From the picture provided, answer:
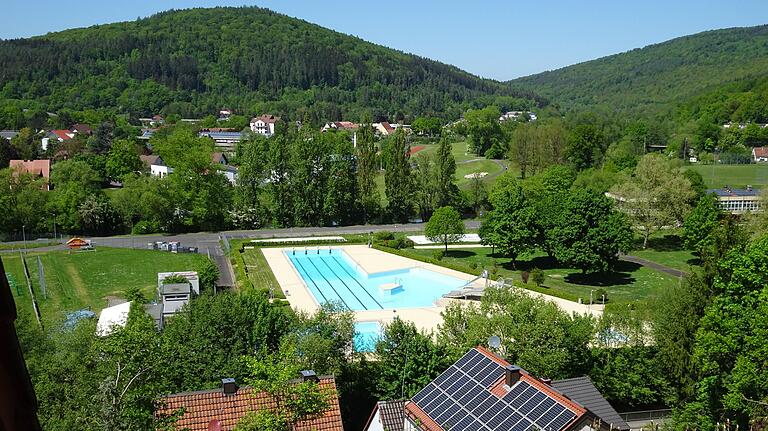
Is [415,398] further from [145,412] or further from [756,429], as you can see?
[756,429]

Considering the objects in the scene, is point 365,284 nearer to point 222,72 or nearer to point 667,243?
point 667,243

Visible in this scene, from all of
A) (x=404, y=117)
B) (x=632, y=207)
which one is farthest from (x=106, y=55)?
(x=632, y=207)

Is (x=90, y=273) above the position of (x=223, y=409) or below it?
below

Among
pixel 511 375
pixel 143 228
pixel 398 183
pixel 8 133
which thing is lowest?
pixel 143 228

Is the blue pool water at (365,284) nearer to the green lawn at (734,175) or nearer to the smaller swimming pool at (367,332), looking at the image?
the smaller swimming pool at (367,332)

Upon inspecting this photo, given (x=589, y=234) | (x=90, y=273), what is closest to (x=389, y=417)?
(x=589, y=234)

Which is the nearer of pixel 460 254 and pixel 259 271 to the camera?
pixel 259 271

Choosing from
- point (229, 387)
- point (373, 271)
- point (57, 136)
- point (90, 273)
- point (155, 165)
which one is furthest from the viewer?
point (57, 136)
